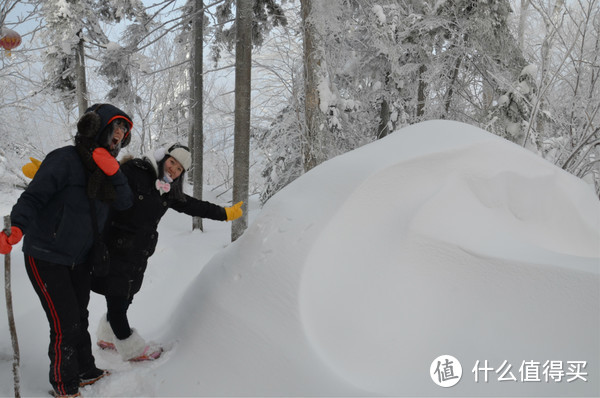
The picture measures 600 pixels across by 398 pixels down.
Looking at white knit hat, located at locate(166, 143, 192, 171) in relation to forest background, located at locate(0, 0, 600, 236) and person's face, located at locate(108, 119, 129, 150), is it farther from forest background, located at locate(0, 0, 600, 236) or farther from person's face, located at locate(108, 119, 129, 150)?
forest background, located at locate(0, 0, 600, 236)

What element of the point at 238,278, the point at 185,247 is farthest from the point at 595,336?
the point at 185,247

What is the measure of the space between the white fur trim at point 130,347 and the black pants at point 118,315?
5 centimetres

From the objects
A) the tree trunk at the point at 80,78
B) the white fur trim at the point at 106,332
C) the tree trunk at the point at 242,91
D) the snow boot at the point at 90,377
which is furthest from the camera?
the tree trunk at the point at 80,78

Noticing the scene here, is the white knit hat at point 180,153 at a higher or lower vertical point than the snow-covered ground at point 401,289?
A: higher

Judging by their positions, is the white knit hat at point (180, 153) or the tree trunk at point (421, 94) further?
the tree trunk at point (421, 94)

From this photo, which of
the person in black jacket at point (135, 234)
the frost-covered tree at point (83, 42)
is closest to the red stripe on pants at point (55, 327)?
the person in black jacket at point (135, 234)

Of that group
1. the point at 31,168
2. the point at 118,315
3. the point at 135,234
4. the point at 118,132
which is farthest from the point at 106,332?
the point at 118,132

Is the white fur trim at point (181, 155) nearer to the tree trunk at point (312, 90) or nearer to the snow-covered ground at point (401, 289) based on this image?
the snow-covered ground at point (401, 289)

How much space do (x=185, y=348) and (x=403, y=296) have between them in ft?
5.24

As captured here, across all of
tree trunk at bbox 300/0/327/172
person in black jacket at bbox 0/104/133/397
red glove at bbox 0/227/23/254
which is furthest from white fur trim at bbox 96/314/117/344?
tree trunk at bbox 300/0/327/172

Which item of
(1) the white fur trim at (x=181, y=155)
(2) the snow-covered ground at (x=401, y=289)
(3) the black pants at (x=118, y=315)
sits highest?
(1) the white fur trim at (x=181, y=155)

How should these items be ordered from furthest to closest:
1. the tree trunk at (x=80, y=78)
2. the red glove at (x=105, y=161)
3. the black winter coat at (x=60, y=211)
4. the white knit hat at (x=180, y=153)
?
the tree trunk at (x=80, y=78) < the white knit hat at (x=180, y=153) < the red glove at (x=105, y=161) < the black winter coat at (x=60, y=211)

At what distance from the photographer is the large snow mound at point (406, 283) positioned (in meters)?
1.98

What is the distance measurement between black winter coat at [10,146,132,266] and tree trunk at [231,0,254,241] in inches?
168
